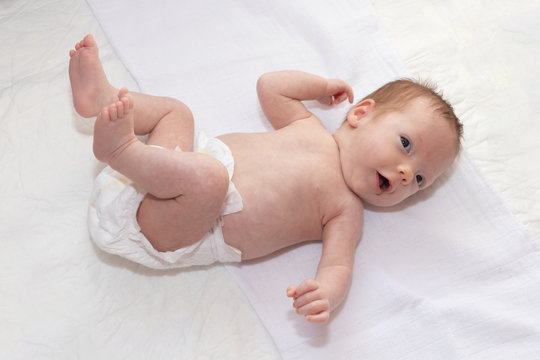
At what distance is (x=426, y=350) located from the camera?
135 centimetres

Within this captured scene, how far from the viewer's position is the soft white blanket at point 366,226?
136 centimetres

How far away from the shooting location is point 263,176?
137 cm

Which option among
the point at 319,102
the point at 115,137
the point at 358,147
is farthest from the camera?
the point at 319,102

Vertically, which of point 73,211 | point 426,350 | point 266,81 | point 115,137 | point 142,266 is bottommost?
point 426,350

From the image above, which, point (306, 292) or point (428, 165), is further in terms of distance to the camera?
point (428, 165)

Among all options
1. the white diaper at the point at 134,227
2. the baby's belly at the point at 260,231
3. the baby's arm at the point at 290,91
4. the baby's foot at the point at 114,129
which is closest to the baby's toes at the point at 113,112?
the baby's foot at the point at 114,129

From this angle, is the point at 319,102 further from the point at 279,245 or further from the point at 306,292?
the point at 306,292

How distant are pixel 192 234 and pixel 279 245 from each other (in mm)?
248

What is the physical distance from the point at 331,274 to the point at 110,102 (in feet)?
2.38

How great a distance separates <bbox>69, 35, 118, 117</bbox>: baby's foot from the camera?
136cm

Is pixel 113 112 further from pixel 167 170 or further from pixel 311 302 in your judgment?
pixel 311 302

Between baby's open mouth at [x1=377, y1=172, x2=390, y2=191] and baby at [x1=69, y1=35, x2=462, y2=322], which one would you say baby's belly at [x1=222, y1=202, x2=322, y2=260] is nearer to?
baby at [x1=69, y1=35, x2=462, y2=322]

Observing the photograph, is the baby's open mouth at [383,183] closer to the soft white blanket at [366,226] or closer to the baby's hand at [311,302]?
the soft white blanket at [366,226]

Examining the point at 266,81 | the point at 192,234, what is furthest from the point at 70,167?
the point at 266,81
